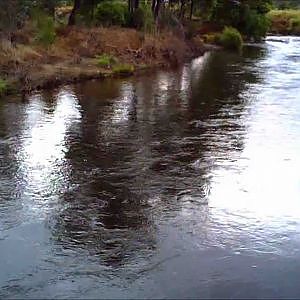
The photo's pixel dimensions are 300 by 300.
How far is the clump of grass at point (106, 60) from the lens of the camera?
85.9 feet

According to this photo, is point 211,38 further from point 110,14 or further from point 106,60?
point 106,60

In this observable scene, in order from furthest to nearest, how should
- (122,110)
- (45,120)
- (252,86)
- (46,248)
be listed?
(252,86)
(122,110)
(45,120)
(46,248)

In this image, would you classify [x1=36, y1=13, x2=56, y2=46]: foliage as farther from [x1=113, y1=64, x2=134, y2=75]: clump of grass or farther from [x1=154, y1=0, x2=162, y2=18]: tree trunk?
[x1=154, y1=0, x2=162, y2=18]: tree trunk

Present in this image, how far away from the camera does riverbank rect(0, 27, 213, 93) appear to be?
21688 millimetres

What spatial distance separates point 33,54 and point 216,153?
13183mm

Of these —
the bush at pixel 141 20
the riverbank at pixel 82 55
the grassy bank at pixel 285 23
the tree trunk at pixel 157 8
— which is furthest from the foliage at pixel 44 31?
the grassy bank at pixel 285 23

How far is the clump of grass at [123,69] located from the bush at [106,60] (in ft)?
1.30

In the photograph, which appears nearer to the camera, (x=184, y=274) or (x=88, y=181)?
(x=184, y=274)

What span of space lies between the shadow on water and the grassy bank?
45.6 metres

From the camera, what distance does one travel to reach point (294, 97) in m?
21.5

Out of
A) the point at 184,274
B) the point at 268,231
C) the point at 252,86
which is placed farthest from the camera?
the point at 252,86

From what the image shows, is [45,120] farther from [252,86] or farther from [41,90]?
[252,86]

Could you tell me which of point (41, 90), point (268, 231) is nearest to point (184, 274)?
point (268, 231)

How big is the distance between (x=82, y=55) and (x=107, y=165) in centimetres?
1590
